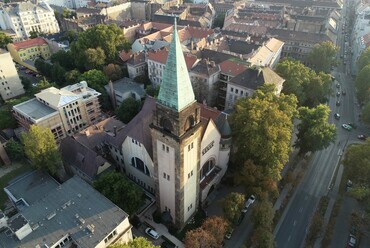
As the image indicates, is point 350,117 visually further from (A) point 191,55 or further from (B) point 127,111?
(B) point 127,111

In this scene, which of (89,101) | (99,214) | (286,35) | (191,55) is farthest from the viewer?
(286,35)

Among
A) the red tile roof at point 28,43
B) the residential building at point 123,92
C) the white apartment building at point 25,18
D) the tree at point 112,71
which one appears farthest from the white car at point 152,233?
the white apartment building at point 25,18

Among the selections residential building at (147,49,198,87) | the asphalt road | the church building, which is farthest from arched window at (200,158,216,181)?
residential building at (147,49,198,87)

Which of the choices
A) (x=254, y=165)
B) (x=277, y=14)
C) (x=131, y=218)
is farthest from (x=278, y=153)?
(x=277, y=14)

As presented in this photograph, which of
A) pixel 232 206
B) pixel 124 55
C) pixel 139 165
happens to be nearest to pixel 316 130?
pixel 232 206

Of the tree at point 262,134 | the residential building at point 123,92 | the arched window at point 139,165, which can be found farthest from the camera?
the residential building at point 123,92

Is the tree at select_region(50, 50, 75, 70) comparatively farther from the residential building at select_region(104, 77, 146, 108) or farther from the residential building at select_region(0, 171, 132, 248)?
the residential building at select_region(0, 171, 132, 248)

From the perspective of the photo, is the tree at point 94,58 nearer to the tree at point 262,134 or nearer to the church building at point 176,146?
the church building at point 176,146
